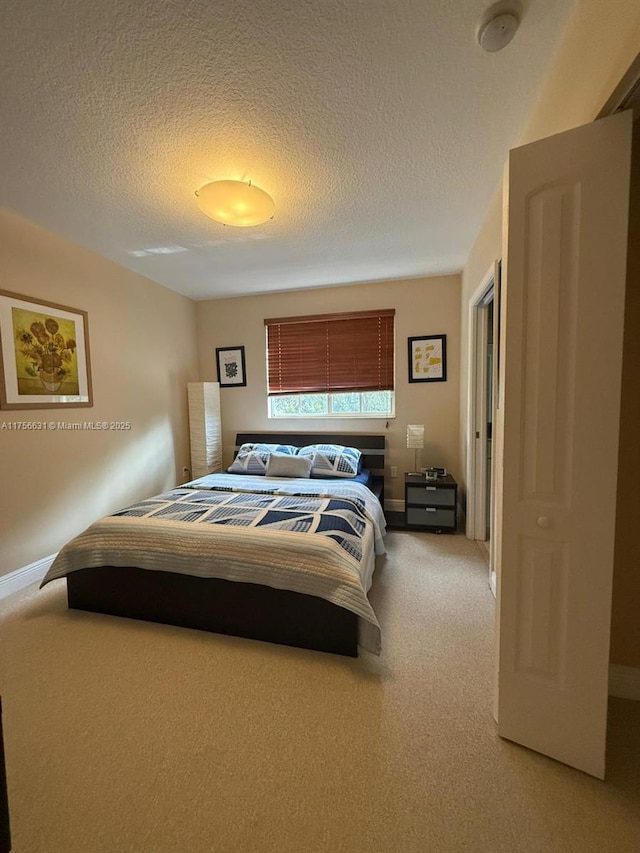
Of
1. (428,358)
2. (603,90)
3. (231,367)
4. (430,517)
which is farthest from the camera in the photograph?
(231,367)

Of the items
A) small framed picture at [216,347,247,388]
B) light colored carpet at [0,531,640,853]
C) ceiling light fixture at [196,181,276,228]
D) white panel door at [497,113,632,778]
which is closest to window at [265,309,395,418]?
small framed picture at [216,347,247,388]

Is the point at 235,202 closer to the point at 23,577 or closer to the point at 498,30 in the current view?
the point at 498,30

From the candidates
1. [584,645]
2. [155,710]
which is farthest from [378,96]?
[155,710]

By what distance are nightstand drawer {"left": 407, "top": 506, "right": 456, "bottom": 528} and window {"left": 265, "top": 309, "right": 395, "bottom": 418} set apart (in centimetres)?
118

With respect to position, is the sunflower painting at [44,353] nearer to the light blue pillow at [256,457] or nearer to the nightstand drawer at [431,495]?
the light blue pillow at [256,457]

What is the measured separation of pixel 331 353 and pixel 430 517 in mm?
2138

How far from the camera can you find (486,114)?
171 cm

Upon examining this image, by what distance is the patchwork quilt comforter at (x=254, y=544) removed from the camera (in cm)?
184

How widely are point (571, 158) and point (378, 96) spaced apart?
3.08ft

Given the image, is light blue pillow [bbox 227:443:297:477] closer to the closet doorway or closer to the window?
the window

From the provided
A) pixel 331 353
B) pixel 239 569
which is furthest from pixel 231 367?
pixel 239 569

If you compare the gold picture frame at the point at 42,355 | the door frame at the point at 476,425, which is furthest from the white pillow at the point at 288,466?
the gold picture frame at the point at 42,355

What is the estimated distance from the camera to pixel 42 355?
2740mm

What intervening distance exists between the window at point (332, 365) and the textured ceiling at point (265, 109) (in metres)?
1.38
